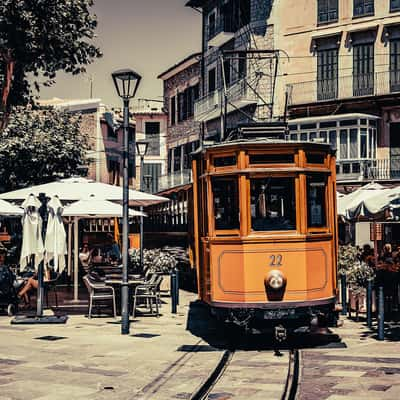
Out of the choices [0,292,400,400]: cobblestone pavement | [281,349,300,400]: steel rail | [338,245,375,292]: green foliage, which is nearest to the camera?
[281,349,300,400]: steel rail

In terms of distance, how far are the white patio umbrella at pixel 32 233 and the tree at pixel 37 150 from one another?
1832cm

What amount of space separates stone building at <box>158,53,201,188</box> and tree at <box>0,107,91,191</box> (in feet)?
25.0

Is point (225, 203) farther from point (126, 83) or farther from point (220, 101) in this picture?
point (220, 101)

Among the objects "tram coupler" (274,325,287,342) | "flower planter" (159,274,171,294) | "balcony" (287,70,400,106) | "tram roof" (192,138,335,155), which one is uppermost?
"balcony" (287,70,400,106)

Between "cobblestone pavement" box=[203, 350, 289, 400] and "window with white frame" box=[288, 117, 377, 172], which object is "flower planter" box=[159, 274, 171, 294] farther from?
"window with white frame" box=[288, 117, 377, 172]

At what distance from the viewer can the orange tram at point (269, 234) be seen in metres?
11.6

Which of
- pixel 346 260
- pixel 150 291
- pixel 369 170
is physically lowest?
pixel 150 291

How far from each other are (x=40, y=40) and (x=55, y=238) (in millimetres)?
7091

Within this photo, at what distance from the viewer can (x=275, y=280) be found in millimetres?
11531

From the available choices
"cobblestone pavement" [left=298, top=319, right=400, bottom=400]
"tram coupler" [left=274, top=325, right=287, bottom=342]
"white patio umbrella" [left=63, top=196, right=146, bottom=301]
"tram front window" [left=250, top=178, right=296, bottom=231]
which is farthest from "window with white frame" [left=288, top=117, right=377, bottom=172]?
"tram coupler" [left=274, top=325, right=287, bottom=342]

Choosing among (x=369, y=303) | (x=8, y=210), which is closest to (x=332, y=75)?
A: (x=8, y=210)

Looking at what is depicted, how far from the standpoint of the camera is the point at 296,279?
460 inches

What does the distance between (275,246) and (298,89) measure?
21902 mm

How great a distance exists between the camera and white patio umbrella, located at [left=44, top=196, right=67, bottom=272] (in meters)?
14.9
